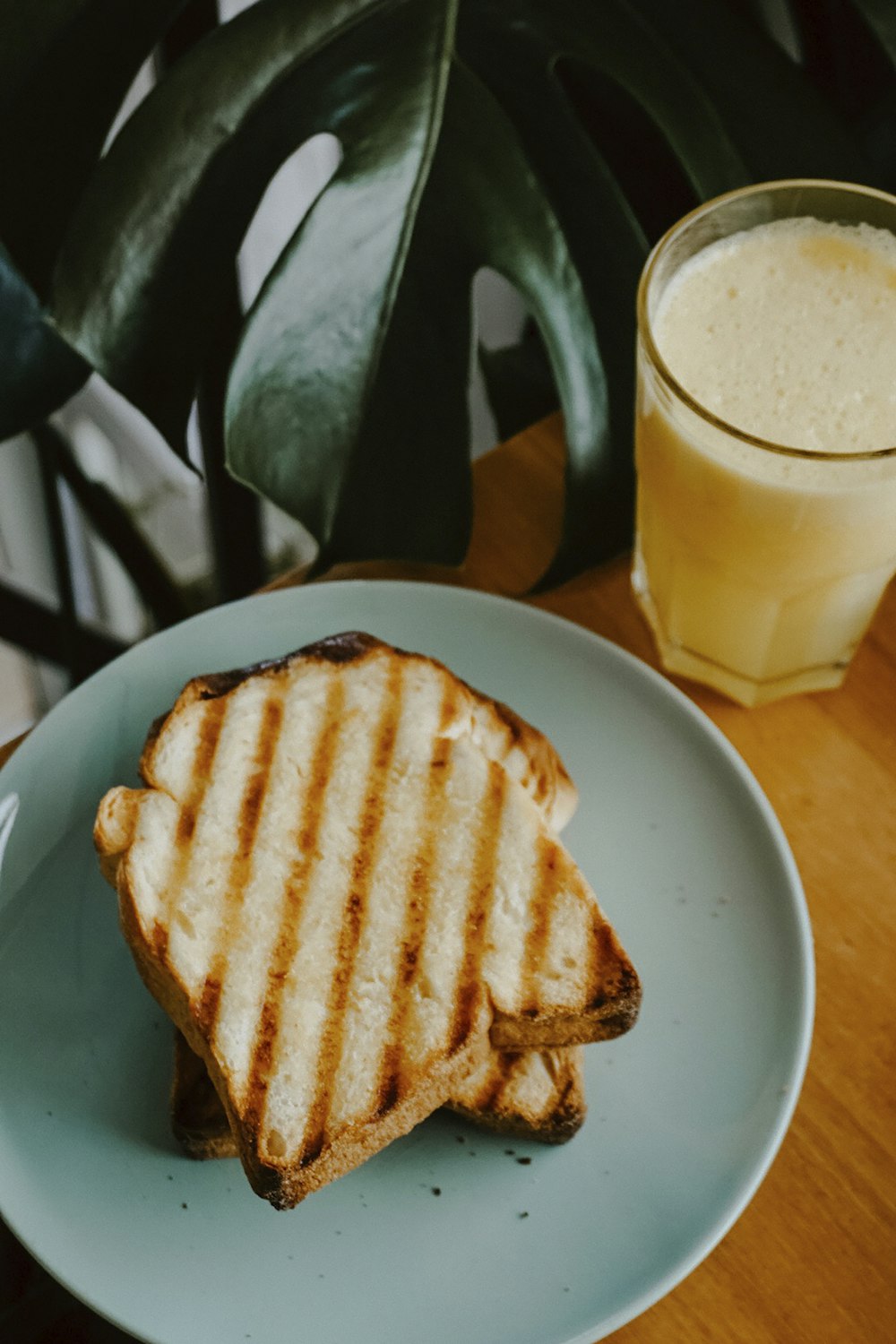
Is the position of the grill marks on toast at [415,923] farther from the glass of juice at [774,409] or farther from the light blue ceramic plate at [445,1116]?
the glass of juice at [774,409]

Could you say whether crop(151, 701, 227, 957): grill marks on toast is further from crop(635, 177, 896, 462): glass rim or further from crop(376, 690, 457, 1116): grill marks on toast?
crop(635, 177, 896, 462): glass rim

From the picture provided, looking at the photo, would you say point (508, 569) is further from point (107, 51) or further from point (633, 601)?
point (107, 51)

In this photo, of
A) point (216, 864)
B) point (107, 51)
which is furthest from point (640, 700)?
point (107, 51)

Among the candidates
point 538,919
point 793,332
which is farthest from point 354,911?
point 793,332

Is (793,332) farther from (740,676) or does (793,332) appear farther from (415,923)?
(415,923)

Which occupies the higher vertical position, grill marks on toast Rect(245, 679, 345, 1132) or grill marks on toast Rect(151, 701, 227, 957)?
grill marks on toast Rect(151, 701, 227, 957)

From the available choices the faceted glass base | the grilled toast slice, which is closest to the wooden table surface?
the faceted glass base
